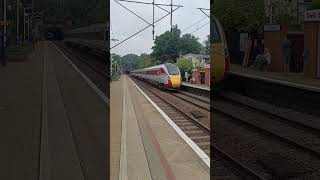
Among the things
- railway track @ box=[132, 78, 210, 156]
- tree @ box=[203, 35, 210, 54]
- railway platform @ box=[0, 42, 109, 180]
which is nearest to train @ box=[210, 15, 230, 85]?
tree @ box=[203, 35, 210, 54]

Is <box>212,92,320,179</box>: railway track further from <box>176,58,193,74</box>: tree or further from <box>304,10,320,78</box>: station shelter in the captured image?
<box>176,58,193,74</box>: tree

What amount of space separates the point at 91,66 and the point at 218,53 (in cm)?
48

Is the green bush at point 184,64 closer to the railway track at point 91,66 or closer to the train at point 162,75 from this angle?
the train at point 162,75

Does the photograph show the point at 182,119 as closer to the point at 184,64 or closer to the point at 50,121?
the point at 184,64

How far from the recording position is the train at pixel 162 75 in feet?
4.75

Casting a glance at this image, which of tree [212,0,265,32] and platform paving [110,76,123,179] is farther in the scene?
tree [212,0,265,32]

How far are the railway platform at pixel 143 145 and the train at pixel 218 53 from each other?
248 millimetres

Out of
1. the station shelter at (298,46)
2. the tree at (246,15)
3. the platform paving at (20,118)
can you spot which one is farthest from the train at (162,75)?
the station shelter at (298,46)

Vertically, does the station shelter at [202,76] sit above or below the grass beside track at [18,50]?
Result: below

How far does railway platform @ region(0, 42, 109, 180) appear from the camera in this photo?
1.49 meters

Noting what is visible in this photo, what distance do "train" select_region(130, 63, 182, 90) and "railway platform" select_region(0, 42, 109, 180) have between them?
0.16m

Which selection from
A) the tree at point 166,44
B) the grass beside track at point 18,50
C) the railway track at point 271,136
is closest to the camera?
the tree at point 166,44

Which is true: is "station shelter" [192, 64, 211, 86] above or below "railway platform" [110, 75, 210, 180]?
above

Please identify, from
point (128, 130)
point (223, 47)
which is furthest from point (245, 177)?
point (128, 130)
